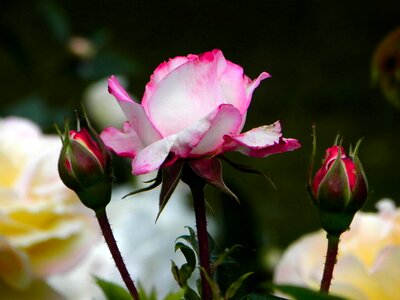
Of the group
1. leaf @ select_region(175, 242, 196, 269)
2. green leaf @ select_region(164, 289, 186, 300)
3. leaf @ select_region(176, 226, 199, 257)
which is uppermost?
leaf @ select_region(176, 226, 199, 257)

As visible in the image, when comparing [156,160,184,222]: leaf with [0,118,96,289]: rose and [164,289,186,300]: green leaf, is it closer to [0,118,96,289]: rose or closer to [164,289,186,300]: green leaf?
[164,289,186,300]: green leaf

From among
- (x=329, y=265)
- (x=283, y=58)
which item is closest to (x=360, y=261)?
(x=329, y=265)

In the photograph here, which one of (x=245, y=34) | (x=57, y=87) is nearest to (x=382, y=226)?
(x=57, y=87)

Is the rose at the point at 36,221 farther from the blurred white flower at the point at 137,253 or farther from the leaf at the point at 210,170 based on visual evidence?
the leaf at the point at 210,170

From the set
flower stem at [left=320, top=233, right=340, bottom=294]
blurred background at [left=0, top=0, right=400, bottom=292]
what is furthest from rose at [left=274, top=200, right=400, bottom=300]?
blurred background at [left=0, top=0, right=400, bottom=292]

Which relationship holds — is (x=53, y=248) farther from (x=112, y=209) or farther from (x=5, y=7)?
(x=5, y=7)

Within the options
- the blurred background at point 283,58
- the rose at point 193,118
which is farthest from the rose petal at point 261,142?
the blurred background at point 283,58
